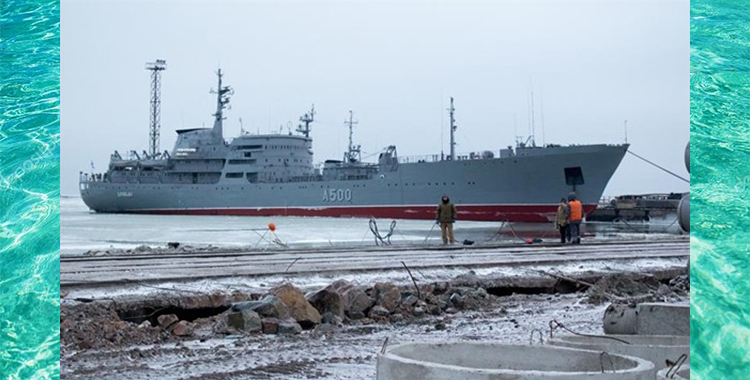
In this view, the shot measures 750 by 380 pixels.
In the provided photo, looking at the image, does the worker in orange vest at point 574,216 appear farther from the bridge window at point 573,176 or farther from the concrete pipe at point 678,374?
the bridge window at point 573,176

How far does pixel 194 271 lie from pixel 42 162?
19.9ft

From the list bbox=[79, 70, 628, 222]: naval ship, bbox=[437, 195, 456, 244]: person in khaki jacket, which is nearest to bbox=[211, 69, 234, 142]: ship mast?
bbox=[79, 70, 628, 222]: naval ship

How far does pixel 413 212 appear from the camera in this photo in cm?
4622

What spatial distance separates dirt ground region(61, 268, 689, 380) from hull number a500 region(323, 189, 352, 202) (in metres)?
41.1

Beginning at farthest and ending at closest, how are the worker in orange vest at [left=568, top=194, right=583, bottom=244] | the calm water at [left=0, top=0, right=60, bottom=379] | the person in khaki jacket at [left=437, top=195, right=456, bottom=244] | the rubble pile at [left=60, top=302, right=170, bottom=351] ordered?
the person in khaki jacket at [left=437, top=195, right=456, bottom=244] → the worker in orange vest at [left=568, top=194, right=583, bottom=244] → the rubble pile at [left=60, top=302, right=170, bottom=351] → the calm water at [left=0, top=0, right=60, bottom=379]

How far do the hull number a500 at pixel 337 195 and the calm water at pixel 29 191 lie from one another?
4637 centimetres

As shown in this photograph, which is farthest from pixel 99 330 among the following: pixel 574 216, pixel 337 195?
pixel 337 195

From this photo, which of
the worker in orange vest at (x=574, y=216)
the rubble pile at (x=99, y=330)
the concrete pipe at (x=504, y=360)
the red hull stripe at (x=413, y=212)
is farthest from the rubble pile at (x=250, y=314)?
the red hull stripe at (x=413, y=212)

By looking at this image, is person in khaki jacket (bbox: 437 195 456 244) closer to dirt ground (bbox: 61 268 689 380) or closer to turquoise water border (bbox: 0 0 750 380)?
dirt ground (bbox: 61 268 689 380)

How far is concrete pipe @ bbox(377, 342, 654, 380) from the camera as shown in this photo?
335 cm

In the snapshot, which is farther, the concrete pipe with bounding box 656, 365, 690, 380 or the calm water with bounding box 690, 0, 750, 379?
the concrete pipe with bounding box 656, 365, 690, 380

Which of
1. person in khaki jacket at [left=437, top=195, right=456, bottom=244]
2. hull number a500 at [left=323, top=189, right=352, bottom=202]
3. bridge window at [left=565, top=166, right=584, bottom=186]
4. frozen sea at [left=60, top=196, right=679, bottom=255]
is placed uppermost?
bridge window at [left=565, top=166, right=584, bottom=186]

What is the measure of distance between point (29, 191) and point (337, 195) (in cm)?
4722

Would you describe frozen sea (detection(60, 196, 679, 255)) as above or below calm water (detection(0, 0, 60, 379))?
below
